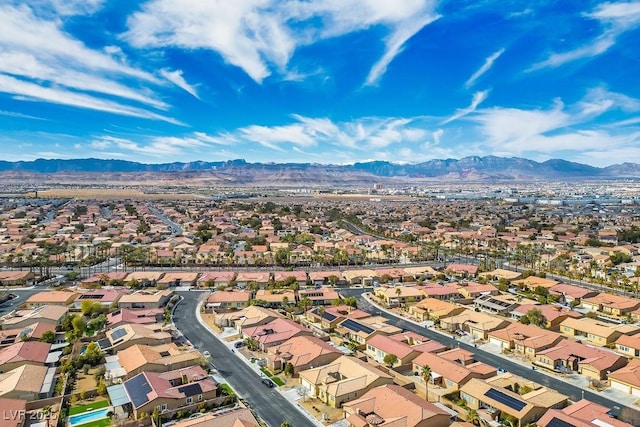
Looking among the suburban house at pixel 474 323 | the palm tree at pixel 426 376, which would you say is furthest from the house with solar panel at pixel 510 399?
the suburban house at pixel 474 323

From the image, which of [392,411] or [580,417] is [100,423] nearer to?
[392,411]

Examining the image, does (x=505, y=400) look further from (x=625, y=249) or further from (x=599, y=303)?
(x=625, y=249)

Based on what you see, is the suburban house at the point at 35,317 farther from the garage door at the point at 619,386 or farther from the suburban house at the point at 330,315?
the garage door at the point at 619,386

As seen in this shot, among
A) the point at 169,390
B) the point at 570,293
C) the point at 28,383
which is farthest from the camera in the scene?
the point at 570,293

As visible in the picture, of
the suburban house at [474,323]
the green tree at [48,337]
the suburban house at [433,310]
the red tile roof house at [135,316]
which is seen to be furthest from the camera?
the suburban house at [433,310]

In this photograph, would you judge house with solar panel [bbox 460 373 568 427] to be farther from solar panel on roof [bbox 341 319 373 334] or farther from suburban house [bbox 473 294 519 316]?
suburban house [bbox 473 294 519 316]

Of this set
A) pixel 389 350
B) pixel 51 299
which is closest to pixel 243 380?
pixel 389 350
